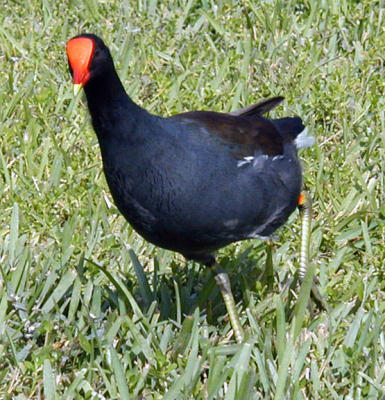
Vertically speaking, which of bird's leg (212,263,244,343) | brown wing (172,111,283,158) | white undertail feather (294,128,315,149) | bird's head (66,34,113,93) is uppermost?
bird's head (66,34,113,93)

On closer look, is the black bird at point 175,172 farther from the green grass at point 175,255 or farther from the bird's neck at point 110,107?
the green grass at point 175,255

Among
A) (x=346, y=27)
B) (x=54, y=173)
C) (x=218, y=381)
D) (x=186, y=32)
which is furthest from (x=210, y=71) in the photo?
(x=218, y=381)

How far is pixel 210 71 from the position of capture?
258 inches

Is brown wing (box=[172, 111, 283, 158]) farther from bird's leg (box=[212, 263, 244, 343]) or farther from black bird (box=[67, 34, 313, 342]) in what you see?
bird's leg (box=[212, 263, 244, 343])

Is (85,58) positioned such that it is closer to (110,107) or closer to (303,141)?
(110,107)

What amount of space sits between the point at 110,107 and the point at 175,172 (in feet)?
1.16

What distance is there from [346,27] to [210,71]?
982 millimetres

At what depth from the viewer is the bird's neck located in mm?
4035

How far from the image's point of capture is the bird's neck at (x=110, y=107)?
4.04m

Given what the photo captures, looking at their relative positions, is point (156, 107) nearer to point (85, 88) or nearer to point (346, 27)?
point (346, 27)

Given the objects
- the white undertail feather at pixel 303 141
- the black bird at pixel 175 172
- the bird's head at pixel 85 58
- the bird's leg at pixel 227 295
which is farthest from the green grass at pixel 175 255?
the bird's head at pixel 85 58

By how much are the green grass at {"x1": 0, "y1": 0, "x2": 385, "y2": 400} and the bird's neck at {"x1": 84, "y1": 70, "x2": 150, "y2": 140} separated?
0.72 meters

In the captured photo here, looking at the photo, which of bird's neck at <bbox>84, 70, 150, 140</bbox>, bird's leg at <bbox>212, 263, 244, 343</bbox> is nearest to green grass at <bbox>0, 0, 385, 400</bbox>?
bird's leg at <bbox>212, 263, 244, 343</bbox>

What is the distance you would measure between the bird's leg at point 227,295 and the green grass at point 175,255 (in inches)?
3.0
